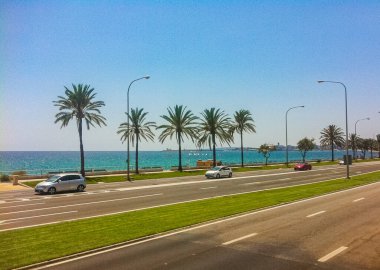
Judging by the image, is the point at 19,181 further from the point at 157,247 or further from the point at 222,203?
the point at 157,247

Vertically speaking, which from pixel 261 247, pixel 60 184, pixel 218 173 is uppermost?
pixel 60 184

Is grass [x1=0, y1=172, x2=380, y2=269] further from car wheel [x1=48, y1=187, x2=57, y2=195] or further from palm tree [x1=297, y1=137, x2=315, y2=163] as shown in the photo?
palm tree [x1=297, y1=137, x2=315, y2=163]

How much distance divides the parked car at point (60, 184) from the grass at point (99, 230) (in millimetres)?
14373

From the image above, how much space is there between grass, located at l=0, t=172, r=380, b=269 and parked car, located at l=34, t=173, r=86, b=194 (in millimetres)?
14373

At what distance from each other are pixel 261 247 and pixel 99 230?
6357mm

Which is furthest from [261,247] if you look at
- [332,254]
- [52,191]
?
[52,191]

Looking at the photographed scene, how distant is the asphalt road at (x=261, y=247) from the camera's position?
35.4 ft

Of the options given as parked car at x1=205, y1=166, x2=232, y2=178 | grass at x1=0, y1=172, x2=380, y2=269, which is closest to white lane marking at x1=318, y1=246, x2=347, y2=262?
grass at x1=0, y1=172, x2=380, y2=269

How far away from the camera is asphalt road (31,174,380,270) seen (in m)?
10.8

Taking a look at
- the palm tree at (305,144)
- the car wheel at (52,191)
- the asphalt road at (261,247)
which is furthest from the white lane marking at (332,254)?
the palm tree at (305,144)

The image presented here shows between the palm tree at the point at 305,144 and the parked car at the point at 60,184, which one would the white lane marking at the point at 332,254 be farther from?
the palm tree at the point at 305,144

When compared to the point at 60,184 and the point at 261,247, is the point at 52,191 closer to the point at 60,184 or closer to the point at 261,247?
the point at 60,184

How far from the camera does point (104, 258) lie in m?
11.5

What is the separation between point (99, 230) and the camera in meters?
15.5
